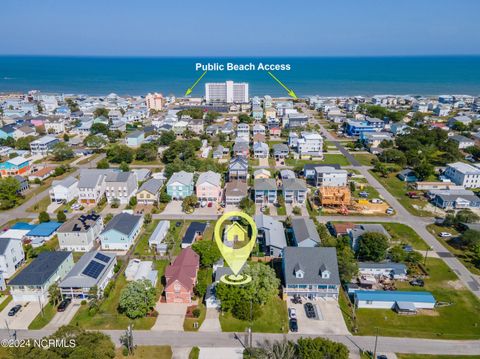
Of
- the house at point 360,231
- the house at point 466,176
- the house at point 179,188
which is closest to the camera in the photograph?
the house at point 360,231

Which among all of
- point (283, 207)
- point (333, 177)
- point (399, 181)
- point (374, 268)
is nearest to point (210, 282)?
point (374, 268)

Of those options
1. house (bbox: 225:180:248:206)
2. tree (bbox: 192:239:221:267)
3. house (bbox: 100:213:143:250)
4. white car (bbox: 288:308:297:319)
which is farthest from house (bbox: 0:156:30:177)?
white car (bbox: 288:308:297:319)

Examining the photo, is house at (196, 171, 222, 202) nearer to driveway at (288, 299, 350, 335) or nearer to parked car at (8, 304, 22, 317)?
driveway at (288, 299, 350, 335)

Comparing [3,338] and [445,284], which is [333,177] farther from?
[3,338]

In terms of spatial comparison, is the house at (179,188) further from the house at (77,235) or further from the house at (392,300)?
the house at (392,300)

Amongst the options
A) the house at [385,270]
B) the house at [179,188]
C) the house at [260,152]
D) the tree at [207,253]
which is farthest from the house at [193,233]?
the house at [260,152]

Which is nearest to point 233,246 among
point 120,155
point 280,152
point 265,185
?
point 265,185

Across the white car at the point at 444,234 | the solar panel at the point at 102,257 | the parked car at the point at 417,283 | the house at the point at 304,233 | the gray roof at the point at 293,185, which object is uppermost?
the gray roof at the point at 293,185
